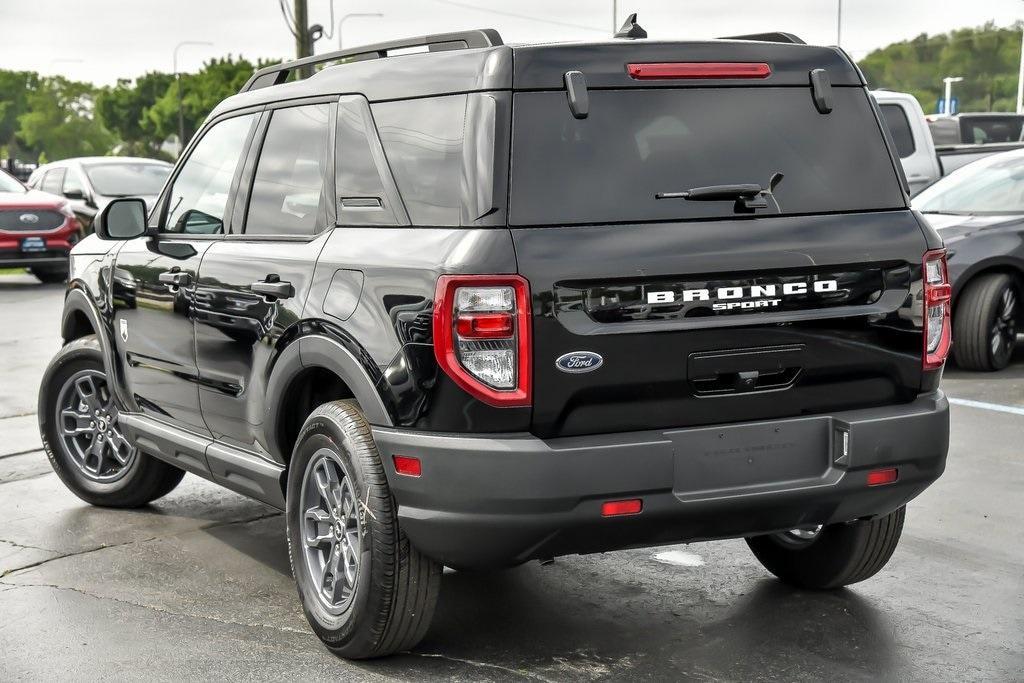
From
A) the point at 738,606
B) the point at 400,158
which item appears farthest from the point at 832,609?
the point at 400,158

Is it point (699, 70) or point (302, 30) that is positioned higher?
point (302, 30)

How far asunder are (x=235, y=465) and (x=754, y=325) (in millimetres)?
2007

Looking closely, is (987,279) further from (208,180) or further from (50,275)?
(50,275)

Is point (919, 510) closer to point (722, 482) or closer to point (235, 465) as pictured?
point (722, 482)

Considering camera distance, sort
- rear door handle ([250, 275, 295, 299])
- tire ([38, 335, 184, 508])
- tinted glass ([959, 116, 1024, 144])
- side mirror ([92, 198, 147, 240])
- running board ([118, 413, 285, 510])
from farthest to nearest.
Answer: tinted glass ([959, 116, 1024, 144])
tire ([38, 335, 184, 508])
side mirror ([92, 198, 147, 240])
running board ([118, 413, 285, 510])
rear door handle ([250, 275, 295, 299])

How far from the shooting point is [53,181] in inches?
835

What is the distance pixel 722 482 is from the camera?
3887 millimetres

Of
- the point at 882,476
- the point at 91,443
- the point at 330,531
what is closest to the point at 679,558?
the point at 882,476

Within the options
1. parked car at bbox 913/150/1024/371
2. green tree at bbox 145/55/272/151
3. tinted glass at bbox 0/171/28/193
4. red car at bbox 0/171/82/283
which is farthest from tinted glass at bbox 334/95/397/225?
green tree at bbox 145/55/272/151

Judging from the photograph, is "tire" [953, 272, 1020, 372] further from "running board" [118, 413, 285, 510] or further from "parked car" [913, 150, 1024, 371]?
"running board" [118, 413, 285, 510]

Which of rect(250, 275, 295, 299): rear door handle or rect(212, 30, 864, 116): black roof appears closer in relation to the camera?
rect(212, 30, 864, 116): black roof

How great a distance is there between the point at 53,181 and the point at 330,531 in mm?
18269

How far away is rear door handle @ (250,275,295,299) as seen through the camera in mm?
4457

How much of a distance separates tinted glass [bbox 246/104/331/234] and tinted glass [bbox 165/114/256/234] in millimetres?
233
